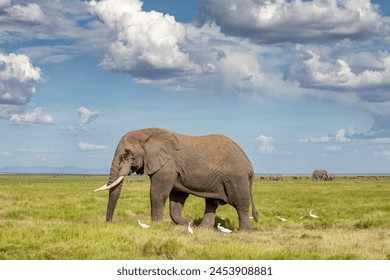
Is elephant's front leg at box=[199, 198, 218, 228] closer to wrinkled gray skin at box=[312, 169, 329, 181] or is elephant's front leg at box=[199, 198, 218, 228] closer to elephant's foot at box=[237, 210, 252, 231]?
elephant's foot at box=[237, 210, 252, 231]

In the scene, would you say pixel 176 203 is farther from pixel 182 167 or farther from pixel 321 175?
pixel 321 175

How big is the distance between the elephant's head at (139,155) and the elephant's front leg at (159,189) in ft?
0.84

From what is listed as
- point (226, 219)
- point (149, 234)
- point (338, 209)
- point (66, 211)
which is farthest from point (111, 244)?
point (338, 209)

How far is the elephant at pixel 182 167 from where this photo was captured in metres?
16.8

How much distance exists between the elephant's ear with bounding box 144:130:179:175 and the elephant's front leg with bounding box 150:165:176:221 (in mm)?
258

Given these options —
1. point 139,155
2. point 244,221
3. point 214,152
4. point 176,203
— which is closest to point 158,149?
point 139,155

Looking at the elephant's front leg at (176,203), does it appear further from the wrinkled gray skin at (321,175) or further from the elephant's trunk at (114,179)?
the wrinkled gray skin at (321,175)

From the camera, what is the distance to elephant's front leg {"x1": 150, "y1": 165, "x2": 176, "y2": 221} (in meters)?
16.5

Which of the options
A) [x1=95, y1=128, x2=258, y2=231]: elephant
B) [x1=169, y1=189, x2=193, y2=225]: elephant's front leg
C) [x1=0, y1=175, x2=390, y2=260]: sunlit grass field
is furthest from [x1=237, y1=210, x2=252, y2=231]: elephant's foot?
[x1=169, y1=189, x2=193, y2=225]: elephant's front leg

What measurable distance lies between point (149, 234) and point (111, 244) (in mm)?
1933

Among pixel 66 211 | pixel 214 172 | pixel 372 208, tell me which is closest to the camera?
pixel 214 172
